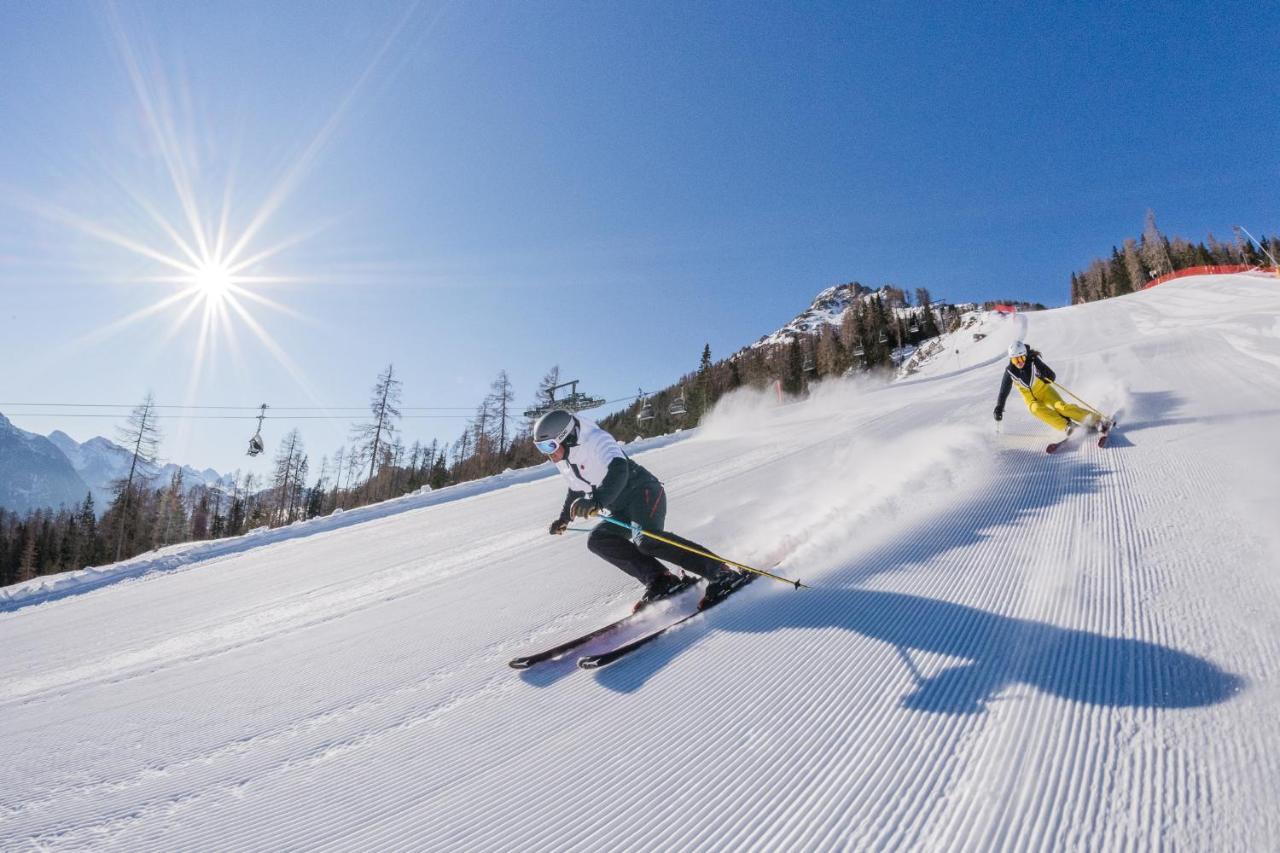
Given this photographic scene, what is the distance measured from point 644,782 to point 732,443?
11155 millimetres

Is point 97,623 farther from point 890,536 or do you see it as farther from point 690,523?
point 890,536

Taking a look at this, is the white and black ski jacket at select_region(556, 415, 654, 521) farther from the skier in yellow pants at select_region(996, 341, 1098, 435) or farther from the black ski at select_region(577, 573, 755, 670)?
the skier in yellow pants at select_region(996, 341, 1098, 435)

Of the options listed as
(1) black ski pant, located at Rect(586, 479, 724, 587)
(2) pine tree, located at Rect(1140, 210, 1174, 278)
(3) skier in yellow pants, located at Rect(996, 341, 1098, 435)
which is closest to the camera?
(1) black ski pant, located at Rect(586, 479, 724, 587)

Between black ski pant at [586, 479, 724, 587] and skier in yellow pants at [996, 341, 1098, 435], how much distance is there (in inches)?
251

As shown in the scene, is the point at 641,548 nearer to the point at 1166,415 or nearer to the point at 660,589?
the point at 660,589

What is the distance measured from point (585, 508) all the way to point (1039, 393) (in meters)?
7.61

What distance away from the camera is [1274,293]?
76.3ft

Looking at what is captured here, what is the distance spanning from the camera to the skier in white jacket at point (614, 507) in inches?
163

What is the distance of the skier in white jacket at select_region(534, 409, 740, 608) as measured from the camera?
4133 millimetres

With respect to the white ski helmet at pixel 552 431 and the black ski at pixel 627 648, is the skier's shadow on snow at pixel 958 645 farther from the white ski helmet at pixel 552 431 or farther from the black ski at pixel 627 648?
the white ski helmet at pixel 552 431

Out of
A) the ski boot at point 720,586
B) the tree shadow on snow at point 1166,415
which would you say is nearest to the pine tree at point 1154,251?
the tree shadow on snow at point 1166,415

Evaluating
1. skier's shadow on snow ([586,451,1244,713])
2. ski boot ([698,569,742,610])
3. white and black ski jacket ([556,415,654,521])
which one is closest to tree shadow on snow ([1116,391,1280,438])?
skier's shadow on snow ([586,451,1244,713])

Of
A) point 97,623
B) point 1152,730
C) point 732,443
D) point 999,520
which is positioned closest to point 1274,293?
point 732,443

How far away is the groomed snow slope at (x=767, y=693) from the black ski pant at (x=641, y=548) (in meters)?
0.45
